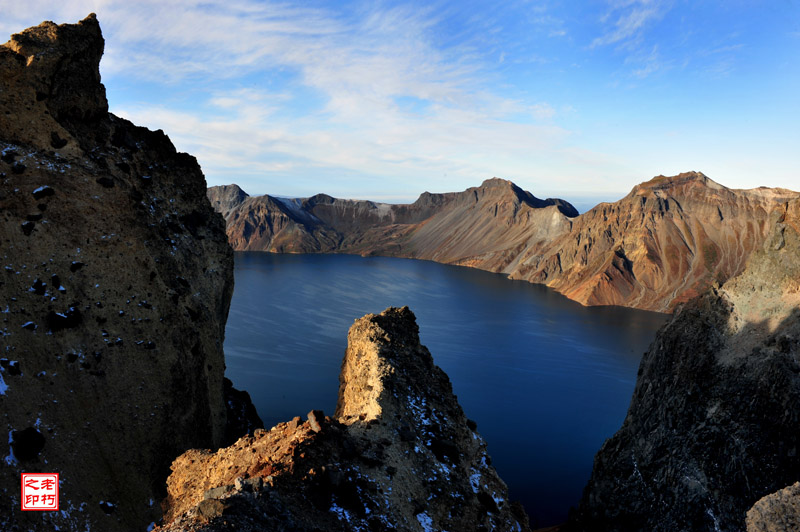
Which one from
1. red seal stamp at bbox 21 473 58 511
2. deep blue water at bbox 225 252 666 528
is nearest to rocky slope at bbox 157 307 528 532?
red seal stamp at bbox 21 473 58 511

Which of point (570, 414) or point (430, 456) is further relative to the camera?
point (570, 414)

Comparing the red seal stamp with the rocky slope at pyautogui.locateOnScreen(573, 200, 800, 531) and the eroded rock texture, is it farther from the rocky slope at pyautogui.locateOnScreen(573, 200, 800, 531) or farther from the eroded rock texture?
the rocky slope at pyautogui.locateOnScreen(573, 200, 800, 531)

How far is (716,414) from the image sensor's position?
31203 millimetres

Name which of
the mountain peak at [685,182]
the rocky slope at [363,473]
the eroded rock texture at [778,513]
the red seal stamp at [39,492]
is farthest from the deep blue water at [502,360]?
the mountain peak at [685,182]

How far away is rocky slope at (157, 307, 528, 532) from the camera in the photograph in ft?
62.6

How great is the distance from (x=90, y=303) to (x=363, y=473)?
21.1m

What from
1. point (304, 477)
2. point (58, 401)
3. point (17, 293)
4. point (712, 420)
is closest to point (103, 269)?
point (17, 293)

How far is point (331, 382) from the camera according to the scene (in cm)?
7775

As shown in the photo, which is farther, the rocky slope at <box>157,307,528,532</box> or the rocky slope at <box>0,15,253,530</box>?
the rocky slope at <box>0,15,253,530</box>

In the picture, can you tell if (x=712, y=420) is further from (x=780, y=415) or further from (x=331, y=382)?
(x=331, y=382)

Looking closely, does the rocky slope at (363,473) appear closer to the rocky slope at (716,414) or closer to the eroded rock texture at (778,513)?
the rocky slope at (716,414)

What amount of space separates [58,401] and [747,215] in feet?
656

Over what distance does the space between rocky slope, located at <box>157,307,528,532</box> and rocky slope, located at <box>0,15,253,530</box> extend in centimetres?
473

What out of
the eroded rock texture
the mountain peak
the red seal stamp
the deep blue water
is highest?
the mountain peak
